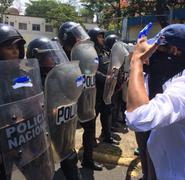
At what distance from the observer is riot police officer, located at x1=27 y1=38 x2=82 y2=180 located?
9.90 ft

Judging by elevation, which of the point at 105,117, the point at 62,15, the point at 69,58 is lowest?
the point at 105,117

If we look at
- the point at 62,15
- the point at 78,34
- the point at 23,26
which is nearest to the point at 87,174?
the point at 78,34

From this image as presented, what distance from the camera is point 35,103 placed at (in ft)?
8.15

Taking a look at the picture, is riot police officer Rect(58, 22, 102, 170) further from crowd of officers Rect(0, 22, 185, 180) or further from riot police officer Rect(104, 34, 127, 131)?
riot police officer Rect(104, 34, 127, 131)

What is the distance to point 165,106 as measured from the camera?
176 cm

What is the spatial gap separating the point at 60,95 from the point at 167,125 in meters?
1.37

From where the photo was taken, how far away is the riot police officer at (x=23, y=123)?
2299 millimetres

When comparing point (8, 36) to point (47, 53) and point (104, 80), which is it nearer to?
point (47, 53)

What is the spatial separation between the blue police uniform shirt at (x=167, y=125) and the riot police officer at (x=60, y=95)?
3.76ft

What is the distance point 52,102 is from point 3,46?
52 centimetres

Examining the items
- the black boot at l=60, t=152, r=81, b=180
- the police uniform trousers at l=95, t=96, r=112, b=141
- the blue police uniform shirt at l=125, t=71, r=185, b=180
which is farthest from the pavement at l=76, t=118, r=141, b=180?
the blue police uniform shirt at l=125, t=71, r=185, b=180

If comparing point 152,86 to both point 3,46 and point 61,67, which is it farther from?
point 3,46

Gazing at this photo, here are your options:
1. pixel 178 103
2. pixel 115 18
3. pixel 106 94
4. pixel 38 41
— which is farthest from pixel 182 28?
pixel 115 18

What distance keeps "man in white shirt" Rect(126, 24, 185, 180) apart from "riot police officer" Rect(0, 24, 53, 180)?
0.74 metres
